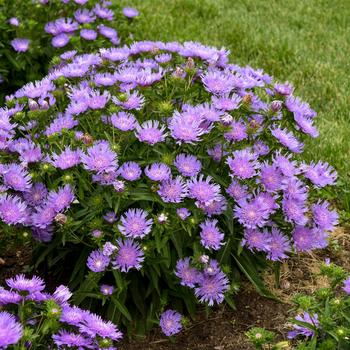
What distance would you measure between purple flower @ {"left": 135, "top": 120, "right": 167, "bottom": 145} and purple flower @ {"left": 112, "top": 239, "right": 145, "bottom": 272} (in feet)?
1.35

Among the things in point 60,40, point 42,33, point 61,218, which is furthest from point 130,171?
point 42,33

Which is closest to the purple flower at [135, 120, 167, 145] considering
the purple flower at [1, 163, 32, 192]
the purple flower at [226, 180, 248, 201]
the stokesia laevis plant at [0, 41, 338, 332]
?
the stokesia laevis plant at [0, 41, 338, 332]

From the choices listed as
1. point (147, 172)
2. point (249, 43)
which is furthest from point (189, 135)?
point (249, 43)

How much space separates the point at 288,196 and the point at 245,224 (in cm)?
24

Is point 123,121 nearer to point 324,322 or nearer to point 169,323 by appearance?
point 169,323

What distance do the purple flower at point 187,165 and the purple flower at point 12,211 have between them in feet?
2.09

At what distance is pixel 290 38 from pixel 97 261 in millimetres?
3813

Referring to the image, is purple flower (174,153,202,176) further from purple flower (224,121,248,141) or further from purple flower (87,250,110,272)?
purple flower (87,250,110,272)

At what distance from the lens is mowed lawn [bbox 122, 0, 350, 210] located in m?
4.58

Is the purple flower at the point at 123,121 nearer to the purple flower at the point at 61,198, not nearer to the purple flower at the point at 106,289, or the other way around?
the purple flower at the point at 61,198

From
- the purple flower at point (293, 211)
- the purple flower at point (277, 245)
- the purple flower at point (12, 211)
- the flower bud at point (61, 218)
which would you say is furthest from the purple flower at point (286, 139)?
the purple flower at point (12, 211)

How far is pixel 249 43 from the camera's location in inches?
223

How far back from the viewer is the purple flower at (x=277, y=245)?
8.94 feet

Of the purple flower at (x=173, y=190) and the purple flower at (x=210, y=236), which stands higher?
the purple flower at (x=173, y=190)
